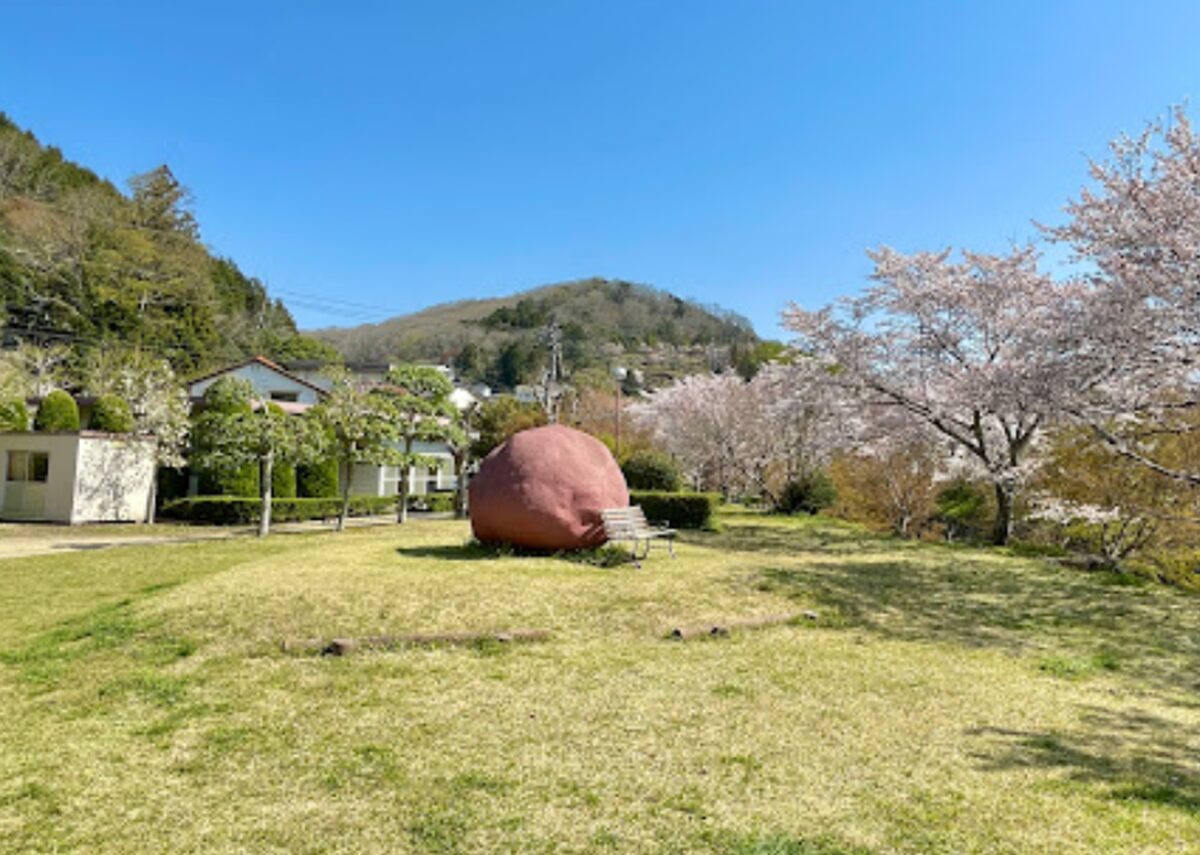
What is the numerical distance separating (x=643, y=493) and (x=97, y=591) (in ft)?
44.1

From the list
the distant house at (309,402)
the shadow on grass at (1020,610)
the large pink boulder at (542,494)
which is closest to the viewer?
the shadow on grass at (1020,610)

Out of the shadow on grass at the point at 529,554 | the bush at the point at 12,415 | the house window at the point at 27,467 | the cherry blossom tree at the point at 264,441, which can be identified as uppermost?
the bush at the point at 12,415

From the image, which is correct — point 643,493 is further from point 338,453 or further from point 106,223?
point 106,223

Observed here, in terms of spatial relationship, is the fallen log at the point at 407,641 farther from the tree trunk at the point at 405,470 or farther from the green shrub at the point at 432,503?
the green shrub at the point at 432,503

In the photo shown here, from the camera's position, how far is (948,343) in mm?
17938

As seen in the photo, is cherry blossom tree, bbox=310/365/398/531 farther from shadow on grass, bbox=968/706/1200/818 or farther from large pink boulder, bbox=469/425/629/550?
shadow on grass, bbox=968/706/1200/818

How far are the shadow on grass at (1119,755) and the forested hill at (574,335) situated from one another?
7139 cm

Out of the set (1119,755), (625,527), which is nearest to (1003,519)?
(625,527)

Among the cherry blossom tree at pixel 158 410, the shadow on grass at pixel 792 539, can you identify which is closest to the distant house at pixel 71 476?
the cherry blossom tree at pixel 158 410

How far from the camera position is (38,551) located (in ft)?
51.0

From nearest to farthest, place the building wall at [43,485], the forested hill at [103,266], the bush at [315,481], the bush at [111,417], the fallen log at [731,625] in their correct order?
the fallen log at [731,625], the building wall at [43,485], the bush at [111,417], the bush at [315,481], the forested hill at [103,266]

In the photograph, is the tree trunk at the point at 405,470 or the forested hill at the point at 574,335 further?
the forested hill at the point at 574,335

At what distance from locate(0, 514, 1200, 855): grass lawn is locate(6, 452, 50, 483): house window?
1539 centimetres

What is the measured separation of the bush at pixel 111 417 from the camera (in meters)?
22.6
